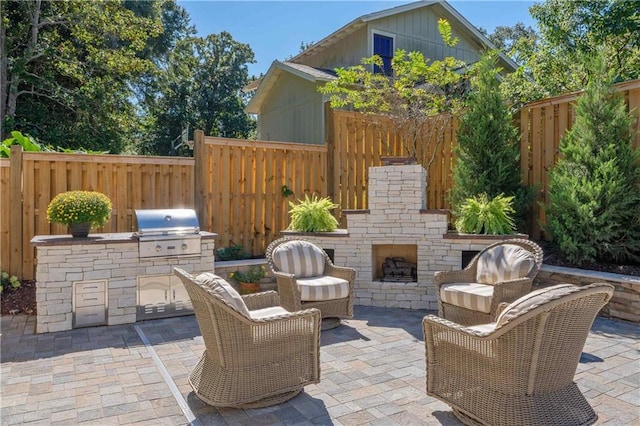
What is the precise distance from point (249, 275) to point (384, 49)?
903 cm

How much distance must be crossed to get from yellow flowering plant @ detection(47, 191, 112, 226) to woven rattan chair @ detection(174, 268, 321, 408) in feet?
8.04

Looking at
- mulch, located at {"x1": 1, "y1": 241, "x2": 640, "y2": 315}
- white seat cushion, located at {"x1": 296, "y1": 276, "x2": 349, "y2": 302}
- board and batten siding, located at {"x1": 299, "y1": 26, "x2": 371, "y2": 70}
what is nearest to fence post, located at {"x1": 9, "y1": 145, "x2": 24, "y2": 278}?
mulch, located at {"x1": 1, "y1": 241, "x2": 640, "y2": 315}

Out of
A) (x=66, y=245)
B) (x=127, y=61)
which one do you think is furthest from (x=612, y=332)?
(x=127, y=61)

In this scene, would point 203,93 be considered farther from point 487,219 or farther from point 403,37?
point 487,219

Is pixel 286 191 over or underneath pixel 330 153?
underneath

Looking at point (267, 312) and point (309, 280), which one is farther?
point (309, 280)

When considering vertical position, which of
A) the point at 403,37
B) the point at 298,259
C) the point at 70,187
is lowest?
the point at 298,259

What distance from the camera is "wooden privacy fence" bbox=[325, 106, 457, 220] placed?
771 cm

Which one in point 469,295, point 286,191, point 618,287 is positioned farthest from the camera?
point 286,191

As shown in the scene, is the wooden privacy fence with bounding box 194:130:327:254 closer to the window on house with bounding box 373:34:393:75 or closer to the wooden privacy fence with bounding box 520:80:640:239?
the wooden privacy fence with bounding box 520:80:640:239

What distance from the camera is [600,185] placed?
17.6 ft

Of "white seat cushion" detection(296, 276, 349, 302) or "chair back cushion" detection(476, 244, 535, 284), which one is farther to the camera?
"white seat cushion" detection(296, 276, 349, 302)

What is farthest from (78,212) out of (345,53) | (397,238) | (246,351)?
(345,53)

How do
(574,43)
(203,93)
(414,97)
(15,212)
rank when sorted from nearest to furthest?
(15,212) → (414,97) → (574,43) → (203,93)
